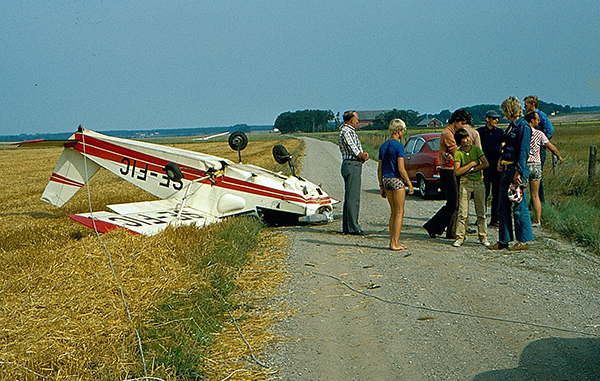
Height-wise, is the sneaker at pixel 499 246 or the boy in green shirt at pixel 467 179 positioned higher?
the boy in green shirt at pixel 467 179

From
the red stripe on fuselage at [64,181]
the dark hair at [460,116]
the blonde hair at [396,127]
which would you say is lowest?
the red stripe on fuselage at [64,181]

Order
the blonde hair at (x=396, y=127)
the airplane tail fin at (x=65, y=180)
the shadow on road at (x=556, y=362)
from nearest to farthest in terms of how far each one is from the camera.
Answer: the shadow on road at (x=556, y=362) < the blonde hair at (x=396, y=127) < the airplane tail fin at (x=65, y=180)

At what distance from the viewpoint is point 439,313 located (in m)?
5.32

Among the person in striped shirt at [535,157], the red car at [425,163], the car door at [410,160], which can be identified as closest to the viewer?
the person in striped shirt at [535,157]

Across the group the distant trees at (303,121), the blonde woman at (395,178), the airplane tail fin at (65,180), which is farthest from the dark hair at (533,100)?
the distant trees at (303,121)

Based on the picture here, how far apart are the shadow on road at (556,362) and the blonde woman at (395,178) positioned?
3.54 m

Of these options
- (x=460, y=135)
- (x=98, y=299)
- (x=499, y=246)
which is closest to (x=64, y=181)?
(x=98, y=299)

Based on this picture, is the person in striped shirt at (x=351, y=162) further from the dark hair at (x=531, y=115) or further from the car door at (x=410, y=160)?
the car door at (x=410, y=160)

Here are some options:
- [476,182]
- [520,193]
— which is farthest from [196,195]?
[520,193]

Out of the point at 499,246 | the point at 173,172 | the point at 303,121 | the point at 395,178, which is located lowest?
the point at 499,246

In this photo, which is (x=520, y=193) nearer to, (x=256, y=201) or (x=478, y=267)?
(x=478, y=267)

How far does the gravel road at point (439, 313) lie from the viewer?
13.7ft

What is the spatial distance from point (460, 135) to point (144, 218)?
17.4 ft

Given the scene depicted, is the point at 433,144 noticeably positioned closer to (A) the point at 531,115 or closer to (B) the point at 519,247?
(A) the point at 531,115
